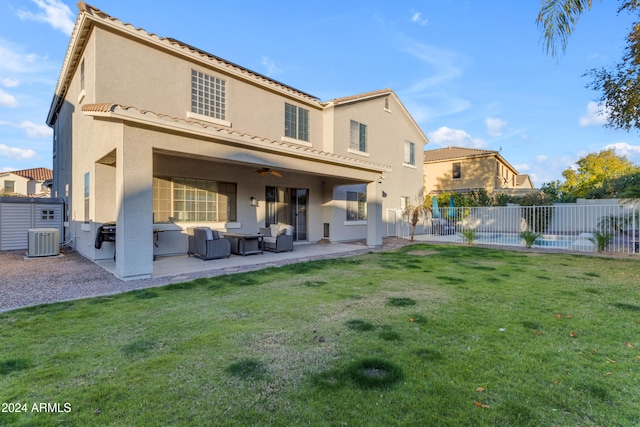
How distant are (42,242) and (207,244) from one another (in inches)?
233

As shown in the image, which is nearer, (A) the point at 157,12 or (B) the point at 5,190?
(A) the point at 157,12

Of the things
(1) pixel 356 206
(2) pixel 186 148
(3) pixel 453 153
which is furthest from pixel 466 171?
(2) pixel 186 148

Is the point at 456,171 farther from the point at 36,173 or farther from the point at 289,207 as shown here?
the point at 36,173

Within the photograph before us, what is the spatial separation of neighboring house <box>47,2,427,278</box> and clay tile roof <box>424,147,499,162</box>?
17.4 meters

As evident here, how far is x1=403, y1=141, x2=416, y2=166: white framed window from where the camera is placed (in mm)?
20578

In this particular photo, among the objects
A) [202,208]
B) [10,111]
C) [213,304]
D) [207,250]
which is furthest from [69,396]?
[10,111]

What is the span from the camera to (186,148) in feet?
24.9

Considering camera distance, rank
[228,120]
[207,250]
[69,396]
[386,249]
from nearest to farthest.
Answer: [69,396], [207,250], [228,120], [386,249]

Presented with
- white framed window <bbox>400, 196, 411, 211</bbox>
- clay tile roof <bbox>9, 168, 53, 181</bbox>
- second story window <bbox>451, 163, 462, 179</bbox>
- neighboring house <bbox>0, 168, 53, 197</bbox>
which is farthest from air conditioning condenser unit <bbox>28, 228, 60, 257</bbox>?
clay tile roof <bbox>9, 168, 53, 181</bbox>

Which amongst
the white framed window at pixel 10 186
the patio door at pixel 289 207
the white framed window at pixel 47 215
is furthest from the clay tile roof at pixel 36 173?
the patio door at pixel 289 207

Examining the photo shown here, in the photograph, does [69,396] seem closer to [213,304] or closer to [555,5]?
[213,304]

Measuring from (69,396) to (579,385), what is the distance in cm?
452

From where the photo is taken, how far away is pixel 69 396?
8.73 ft

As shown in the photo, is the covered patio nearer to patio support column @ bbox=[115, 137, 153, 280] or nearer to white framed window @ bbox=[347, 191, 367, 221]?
patio support column @ bbox=[115, 137, 153, 280]
